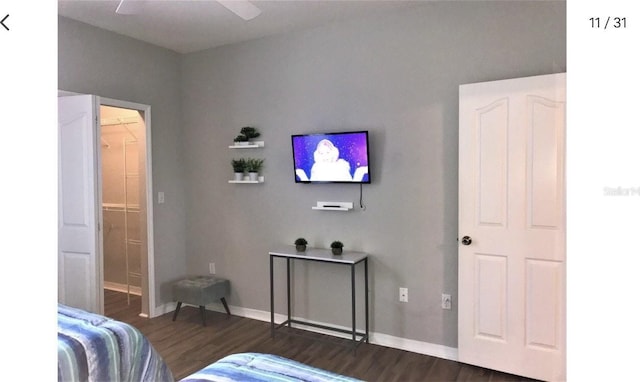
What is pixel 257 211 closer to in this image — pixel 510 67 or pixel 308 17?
pixel 308 17

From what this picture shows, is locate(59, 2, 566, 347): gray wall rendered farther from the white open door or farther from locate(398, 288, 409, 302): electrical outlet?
the white open door

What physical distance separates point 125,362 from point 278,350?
1378 millimetres

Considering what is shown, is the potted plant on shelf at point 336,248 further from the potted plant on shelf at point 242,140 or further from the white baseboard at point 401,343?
the potted plant on shelf at point 242,140

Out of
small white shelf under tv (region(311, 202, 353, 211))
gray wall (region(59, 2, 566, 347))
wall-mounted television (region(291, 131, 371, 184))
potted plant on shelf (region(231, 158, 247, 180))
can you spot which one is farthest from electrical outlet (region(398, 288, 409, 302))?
potted plant on shelf (region(231, 158, 247, 180))

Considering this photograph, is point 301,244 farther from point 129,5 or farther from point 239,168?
point 129,5

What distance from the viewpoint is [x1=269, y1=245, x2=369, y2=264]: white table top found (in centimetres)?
288

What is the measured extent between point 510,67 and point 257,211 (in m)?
2.26

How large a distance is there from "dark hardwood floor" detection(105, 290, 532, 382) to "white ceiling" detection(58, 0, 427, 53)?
7.92ft

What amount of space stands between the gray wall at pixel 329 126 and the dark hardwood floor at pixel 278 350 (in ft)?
0.64

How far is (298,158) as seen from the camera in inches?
128

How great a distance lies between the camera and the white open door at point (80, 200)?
2.96m

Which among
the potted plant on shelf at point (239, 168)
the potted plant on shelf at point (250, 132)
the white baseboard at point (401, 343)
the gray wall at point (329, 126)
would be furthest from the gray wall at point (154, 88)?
the white baseboard at point (401, 343)
